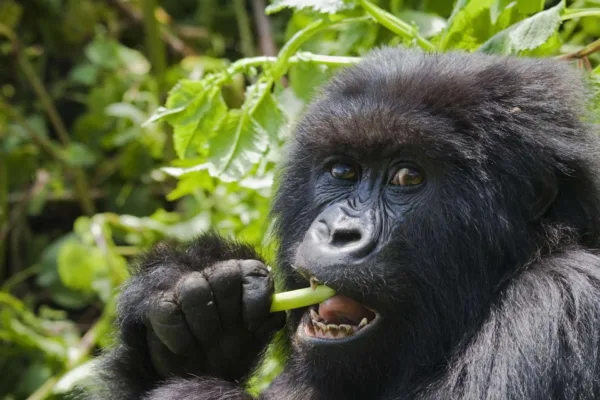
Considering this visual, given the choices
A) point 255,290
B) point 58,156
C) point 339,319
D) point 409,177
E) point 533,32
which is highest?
point 58,156

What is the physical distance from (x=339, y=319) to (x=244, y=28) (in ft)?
13.0

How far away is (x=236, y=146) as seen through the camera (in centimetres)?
315

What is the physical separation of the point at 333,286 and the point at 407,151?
1.33 ft

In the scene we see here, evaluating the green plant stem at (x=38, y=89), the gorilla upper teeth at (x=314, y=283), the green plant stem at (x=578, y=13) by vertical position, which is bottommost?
the gorilla upper teeth at (x=314, y=283)

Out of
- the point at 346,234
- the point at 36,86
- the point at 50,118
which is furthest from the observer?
the point at 50,118

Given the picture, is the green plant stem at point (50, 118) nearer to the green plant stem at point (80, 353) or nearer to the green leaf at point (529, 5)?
the green plant stem at point (80, 353)

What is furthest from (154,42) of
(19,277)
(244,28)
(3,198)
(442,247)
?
(442,247)

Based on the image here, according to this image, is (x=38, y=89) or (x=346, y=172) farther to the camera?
(x=38, y=89)

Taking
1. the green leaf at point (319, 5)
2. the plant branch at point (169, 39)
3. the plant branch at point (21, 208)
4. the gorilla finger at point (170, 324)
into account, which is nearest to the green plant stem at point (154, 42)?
the plant branch at point (169, 39)

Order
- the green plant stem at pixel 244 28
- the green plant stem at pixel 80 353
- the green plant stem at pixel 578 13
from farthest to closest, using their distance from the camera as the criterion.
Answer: the green plant stem at pixel 244 28
the green plant stem at pixel 80 353
the green plant stem at pixel 578 13

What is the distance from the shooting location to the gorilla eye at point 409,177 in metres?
2.42

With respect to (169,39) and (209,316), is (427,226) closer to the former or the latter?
(209,316)

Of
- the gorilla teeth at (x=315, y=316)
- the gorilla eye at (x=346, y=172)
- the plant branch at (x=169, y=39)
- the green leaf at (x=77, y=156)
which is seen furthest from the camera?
the plant branch at (x=169, y=39)

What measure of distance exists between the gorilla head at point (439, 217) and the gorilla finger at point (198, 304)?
273mm
